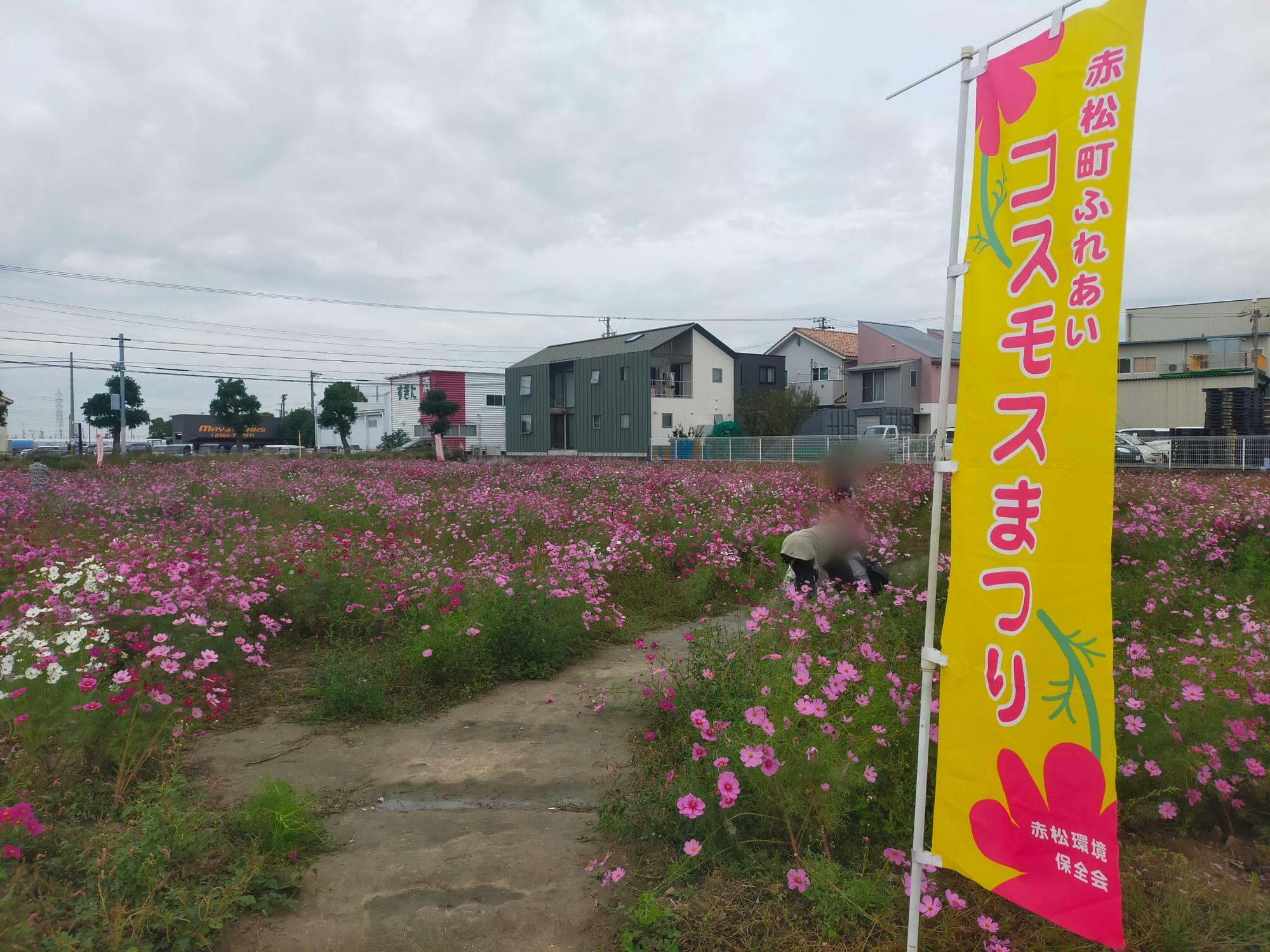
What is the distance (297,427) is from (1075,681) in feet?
267

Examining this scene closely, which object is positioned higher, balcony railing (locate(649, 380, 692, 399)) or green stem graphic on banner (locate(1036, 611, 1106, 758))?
balcony railing (locate(649, 380, 692, 399))

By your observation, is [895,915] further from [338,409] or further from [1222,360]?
[338,409]

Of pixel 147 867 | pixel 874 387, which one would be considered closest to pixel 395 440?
pixel 874 387

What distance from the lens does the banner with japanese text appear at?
2080mm

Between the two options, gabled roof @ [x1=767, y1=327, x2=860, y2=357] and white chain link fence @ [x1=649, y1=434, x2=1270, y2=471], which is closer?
white chain link fence @ [x1=649, y1=434, x2=1270, y2=471]

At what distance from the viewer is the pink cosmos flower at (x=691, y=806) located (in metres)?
2.95

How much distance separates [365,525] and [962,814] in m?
8.94

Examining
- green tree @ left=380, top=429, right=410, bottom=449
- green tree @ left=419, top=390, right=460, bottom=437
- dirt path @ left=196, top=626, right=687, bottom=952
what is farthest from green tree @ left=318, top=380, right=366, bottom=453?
dirt path @ left=196, top=626, right=687, bottom=952

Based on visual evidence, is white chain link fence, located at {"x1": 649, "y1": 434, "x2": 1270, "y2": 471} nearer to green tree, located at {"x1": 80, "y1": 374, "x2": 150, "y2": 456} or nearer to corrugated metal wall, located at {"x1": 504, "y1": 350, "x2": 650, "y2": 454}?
corrugated metal wall, located at {"x1": 504, "y1": 350, "x2": 650, "y2": 454}

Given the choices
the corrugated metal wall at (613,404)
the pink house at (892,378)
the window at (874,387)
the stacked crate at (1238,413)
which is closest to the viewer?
the stacked crate at (1238,413)

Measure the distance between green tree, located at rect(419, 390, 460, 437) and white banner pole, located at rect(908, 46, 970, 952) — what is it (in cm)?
5187

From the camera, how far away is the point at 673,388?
141ft

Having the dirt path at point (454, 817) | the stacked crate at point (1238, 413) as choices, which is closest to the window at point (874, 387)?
the stacked crate at point (1238, 413)

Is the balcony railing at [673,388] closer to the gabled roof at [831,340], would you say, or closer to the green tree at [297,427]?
the gabled roof at [831,340]
